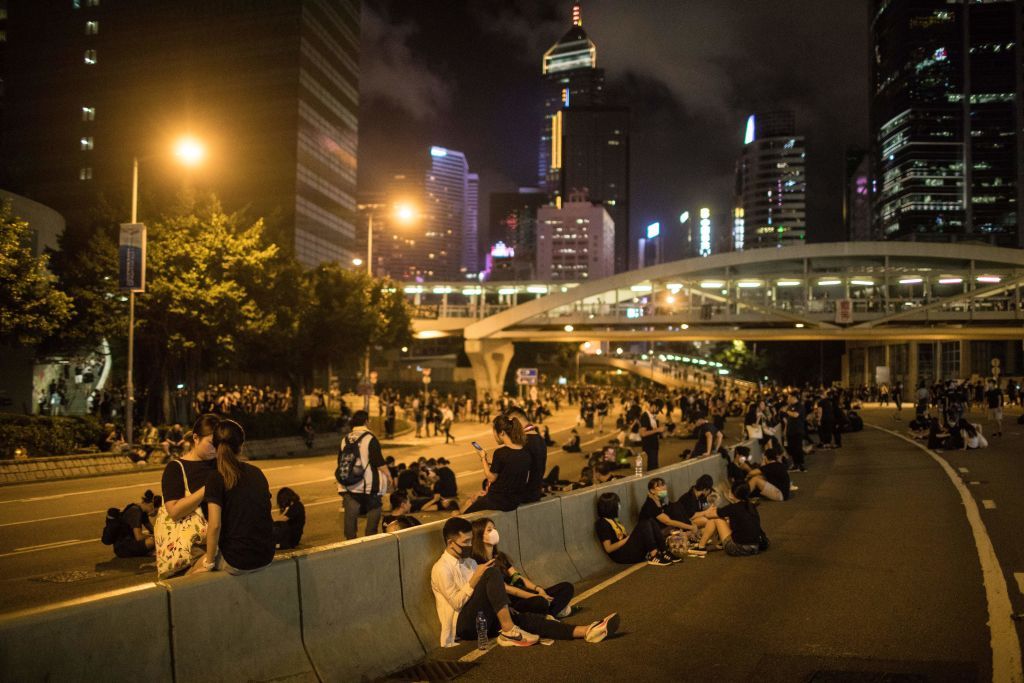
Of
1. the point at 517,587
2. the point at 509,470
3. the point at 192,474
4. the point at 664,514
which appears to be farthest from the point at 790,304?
the point at 192,474

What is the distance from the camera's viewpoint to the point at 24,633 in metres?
4.05

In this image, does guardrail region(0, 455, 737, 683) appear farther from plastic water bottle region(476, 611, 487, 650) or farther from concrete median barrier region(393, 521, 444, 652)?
plastic water bottle region(476, 611, 487, 650)

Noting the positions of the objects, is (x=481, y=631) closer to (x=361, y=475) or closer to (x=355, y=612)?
(x=355, y=612)

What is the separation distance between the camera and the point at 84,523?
13.7 meters

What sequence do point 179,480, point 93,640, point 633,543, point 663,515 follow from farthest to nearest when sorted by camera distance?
1. point 663,515
2. point 633,543
3. point 179,480
4. point 93,640

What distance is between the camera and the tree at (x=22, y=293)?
2088cm

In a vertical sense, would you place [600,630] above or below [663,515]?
below

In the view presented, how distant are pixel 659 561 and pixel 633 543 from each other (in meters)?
0.38

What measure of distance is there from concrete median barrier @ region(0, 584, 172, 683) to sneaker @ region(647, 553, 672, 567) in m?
6.67

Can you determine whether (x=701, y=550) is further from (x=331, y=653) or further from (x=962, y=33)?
(x=962, y=33)

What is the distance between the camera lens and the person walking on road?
9.86 meters

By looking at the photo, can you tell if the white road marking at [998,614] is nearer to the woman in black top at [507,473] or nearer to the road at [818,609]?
the road at [818,609]

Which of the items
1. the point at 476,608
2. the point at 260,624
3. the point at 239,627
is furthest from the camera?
the point at 476,608

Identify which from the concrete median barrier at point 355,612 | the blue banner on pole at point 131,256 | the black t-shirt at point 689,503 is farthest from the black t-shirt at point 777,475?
the blue banner on pole at point 131,256
